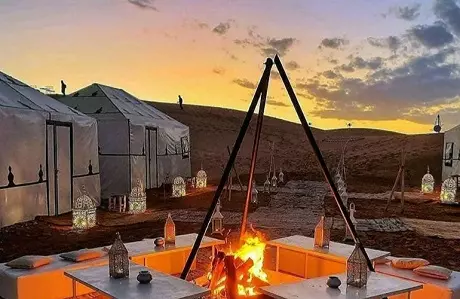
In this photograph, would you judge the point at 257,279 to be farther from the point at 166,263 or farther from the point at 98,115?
the point at 98,115

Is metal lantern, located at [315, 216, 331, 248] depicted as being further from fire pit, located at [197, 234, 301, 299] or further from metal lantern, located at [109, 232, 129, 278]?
metal lantern, located at [109, 232, 129, 278]

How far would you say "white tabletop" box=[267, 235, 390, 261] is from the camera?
5436 millimetres

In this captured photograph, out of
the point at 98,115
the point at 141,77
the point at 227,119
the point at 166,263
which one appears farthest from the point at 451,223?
the point at 227,119

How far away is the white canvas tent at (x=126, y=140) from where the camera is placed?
15406 mm

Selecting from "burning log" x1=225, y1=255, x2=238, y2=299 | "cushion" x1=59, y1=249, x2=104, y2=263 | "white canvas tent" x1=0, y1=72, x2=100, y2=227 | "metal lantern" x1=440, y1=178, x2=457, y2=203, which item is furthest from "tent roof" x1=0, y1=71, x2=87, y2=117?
"metal lantern" x1=440, y1=178, x2=457, y2=203

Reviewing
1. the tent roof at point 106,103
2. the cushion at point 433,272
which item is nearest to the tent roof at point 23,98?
the tent roof at point 106,103

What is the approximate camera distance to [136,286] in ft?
13.2

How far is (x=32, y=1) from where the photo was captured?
12.2 meters

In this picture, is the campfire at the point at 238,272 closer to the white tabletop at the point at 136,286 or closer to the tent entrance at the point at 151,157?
the white tabletop at the point at 136,286

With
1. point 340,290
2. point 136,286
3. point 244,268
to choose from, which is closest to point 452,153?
point 244,268

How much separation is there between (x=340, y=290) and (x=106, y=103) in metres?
13.4

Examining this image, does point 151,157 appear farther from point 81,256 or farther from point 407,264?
point 407,264

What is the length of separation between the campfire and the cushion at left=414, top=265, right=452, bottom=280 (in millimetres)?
1597

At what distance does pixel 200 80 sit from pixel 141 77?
3747mm
